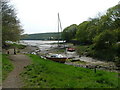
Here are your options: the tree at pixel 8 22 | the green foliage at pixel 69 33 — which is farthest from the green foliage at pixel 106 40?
the green foliage at pixel 69 33

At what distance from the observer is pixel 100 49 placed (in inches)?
2152

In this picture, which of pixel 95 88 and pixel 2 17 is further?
pixel 2 17

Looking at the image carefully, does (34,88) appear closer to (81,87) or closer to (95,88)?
(81,87)

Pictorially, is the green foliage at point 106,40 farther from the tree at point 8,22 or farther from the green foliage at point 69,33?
the green foliage at point 69,33

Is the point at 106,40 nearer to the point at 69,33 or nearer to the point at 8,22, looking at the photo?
the point at 8,22

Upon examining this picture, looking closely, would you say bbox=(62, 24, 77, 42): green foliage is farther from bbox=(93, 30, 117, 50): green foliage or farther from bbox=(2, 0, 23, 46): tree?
bbox=(2, 0, 23, 46): tree

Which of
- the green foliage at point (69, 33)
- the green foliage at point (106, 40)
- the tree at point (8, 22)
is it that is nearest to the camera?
the tree at point (8, 22)

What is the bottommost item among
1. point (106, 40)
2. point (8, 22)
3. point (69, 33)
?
point (106, 40)

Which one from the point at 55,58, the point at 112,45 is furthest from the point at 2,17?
the point at 112,45

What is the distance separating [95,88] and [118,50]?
38154 mm

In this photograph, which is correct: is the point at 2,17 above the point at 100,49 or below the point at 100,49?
above

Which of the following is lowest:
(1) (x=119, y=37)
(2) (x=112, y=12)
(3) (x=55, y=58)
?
(3) (x=55, y=58)

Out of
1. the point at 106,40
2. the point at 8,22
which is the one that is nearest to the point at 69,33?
the point at 106,40

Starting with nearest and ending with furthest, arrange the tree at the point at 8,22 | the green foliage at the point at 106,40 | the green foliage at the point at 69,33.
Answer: the tree at the point at 8,22 < the green foliage at the point at 106,40 < the green foliage at the point at 69,33
